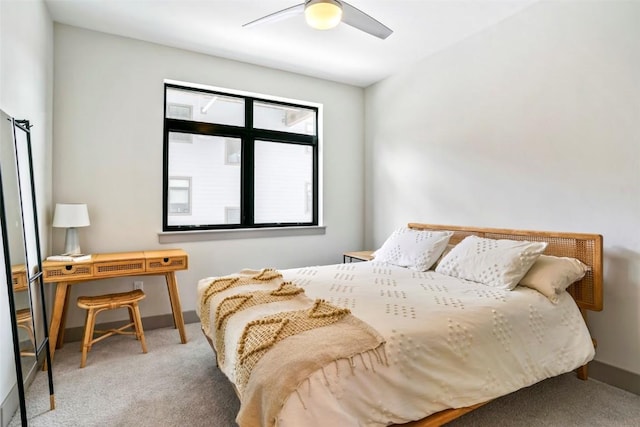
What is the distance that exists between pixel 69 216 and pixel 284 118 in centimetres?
242

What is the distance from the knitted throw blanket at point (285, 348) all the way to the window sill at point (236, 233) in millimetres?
1800

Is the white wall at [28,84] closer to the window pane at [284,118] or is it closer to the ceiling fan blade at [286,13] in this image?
the ceiling fan blade at [286,13]

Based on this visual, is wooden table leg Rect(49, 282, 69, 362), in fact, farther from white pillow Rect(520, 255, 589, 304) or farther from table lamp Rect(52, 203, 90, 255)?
white pillow Rect(520, 255, 589, 304)

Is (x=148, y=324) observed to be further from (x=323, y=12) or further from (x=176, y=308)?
(x=323, y=12)

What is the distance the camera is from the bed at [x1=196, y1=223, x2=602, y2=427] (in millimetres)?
1302

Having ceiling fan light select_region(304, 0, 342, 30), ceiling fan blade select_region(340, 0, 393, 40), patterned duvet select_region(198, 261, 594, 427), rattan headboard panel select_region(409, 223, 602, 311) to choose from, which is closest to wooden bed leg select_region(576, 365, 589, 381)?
patterned duvet select_region(198, 261, 594, 427)

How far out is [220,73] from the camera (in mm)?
3656

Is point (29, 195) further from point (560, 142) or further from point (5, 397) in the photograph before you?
point (560, 142)

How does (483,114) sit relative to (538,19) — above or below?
below

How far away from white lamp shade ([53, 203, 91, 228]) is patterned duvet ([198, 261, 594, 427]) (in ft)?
4.11

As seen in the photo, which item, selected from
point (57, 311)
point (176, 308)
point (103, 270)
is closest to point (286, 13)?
point (103, 270)

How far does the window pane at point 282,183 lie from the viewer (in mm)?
4035

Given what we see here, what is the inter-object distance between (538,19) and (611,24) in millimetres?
526

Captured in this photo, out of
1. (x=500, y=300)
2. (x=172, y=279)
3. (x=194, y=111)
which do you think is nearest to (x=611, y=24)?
(x=500, y=300)
